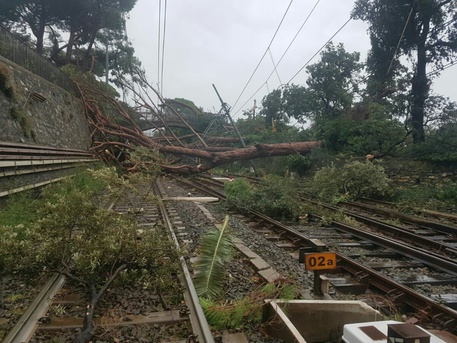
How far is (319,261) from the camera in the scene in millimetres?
3576

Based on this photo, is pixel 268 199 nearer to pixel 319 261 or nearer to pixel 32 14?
pixel 319 261

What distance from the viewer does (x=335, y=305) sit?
3012 mm

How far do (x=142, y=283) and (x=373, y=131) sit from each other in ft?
49.9

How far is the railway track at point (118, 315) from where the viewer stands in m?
2.72

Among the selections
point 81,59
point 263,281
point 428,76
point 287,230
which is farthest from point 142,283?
point 81,59

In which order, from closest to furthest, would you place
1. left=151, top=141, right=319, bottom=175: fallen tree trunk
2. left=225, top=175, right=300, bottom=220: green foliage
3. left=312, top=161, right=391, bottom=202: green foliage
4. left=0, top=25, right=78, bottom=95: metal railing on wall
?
left=225, top=175, right=300, bottom=220: green foliage, left=0, top=25, right=78, bottom=95: metal railing on wall, left=312, top=161, right=391, bottom=202: green foliage, left=151, top=141, right=319, bottom=175: fallen tree trunk

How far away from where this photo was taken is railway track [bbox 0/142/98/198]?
7.03 meters

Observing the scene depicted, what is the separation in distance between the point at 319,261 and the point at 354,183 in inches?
407

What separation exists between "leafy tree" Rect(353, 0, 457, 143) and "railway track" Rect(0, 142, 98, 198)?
15.0 m

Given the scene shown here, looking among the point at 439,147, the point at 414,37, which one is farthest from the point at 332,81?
the point at 439,147

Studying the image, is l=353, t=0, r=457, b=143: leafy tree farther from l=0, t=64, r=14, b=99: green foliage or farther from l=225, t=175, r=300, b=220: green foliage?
l=0, t=64, r=14, b=99: green foliage

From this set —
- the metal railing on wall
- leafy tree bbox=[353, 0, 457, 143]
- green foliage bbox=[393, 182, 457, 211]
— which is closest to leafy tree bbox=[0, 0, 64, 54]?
the metal railing on wall

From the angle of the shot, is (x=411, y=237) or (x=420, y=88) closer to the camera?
(x=411, y=237)

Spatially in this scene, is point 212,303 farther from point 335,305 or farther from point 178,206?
point 178,206
